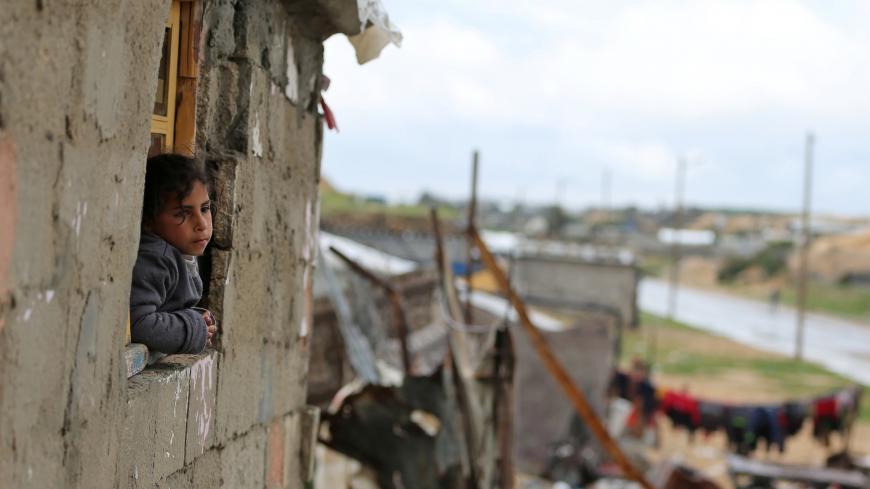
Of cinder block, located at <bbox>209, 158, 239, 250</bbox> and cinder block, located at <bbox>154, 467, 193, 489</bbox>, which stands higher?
cinder block, located at <bbox>209, 158, 239, 250</bbox>

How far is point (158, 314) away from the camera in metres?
2.47

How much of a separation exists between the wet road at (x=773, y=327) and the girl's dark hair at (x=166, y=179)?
2328cm

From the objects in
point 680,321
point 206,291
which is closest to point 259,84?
point 206,291

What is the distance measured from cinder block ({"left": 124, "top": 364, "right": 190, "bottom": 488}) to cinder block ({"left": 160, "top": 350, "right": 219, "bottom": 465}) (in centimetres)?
3

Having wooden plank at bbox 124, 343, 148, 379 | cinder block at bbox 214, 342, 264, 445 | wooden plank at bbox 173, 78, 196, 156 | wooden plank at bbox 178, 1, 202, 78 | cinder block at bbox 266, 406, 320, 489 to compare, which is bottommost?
cinder block at bbox 266, 406, 320, 489

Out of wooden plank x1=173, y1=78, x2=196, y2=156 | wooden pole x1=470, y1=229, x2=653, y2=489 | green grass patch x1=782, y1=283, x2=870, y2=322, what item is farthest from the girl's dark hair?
green grass patch x1=782, y1=283, x2=870, y2=322

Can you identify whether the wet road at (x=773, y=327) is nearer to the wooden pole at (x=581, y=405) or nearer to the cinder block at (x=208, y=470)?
the wooden pole at (x=581, y=405)

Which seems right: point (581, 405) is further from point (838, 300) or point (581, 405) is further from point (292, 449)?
point (838, 300)

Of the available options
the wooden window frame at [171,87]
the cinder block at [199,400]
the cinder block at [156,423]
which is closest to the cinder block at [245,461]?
the cinder block at [199,400]

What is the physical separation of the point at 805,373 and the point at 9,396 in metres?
24.9

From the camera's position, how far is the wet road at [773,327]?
27.3 meters

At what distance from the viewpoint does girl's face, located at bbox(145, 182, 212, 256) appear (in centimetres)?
251

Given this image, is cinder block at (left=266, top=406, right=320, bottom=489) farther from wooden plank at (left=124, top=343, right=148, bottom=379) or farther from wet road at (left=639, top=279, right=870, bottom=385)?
wet road at (left=639, top=279, right=870, bottom=385)

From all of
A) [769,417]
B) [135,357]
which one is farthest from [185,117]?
[769,417]
